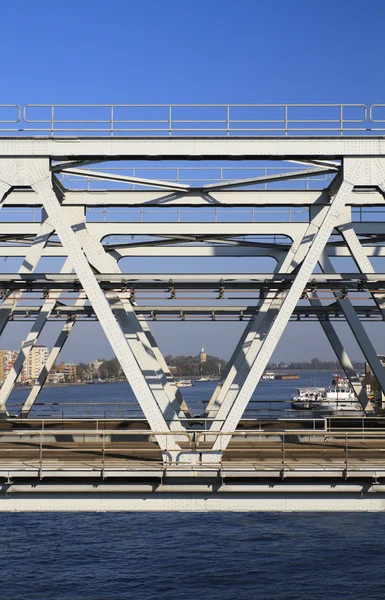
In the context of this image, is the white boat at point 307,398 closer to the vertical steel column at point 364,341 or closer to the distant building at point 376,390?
the distant building at point 376,390

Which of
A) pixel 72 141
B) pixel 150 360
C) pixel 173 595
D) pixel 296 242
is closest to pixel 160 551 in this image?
pixel 173 595

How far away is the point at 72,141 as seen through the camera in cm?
1593

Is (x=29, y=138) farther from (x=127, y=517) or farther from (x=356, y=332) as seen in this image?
(x=127, y=517)

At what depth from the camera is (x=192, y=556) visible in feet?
88.1

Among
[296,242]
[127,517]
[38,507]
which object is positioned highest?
[296,242]

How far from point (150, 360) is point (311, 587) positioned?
28.6 ft

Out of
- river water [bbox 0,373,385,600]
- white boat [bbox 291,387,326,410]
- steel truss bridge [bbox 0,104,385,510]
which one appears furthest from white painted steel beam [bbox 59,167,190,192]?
white boat [bbox 291,387,326,410]

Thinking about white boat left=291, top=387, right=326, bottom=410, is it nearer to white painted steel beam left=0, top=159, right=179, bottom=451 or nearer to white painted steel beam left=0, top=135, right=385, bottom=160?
white painted steel beam left=0, top=135, right=385, bottom=160

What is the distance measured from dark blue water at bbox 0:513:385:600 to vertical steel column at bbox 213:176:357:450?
9.14 metres

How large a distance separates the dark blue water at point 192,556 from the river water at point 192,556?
0.03 metres

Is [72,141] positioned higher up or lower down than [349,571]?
higher up

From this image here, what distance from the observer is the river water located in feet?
73.9

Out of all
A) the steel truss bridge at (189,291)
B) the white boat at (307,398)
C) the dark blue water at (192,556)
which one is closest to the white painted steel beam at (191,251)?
the steel truss bridge at (189,291)

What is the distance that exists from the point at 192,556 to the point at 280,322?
1493 cm
